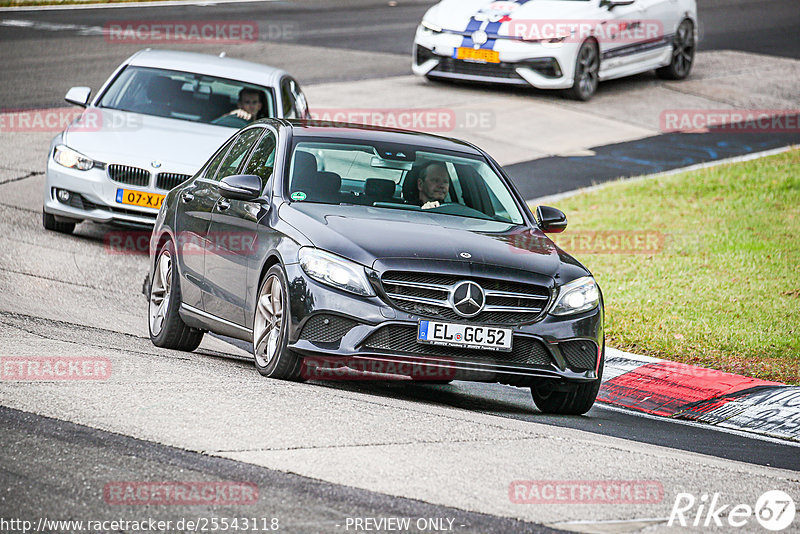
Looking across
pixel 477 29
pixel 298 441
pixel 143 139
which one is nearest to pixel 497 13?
pixel 477 29

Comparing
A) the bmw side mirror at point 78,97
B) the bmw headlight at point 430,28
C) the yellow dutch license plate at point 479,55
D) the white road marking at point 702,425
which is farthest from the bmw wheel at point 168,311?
the bmw headlight at point 430,28

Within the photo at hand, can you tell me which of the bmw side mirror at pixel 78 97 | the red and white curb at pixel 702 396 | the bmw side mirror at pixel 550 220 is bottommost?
the red and white curb at pixel 702 396

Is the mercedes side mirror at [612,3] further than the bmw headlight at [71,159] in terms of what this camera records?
Yes

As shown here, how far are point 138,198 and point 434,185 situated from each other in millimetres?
4809

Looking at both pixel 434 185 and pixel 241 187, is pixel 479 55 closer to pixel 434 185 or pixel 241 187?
pixel 434 185

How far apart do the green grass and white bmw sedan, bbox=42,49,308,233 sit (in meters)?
3.69

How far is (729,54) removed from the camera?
91.5 feet

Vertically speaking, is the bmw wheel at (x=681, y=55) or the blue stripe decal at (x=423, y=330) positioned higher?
the blue stripe decal at (x=423, y=330)

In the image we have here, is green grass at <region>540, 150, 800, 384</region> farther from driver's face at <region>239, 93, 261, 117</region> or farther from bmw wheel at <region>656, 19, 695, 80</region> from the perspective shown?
bmw wheel at <region>656, 19, 695, 80</region>

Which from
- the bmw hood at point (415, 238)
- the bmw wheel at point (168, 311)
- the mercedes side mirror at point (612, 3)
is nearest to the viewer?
the bmw hood at point (415, 238)

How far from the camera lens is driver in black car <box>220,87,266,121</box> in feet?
46.8

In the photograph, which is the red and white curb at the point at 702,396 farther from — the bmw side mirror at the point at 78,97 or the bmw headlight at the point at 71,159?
the bmw side mirror at the point at 78,97

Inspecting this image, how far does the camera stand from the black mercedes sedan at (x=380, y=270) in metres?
7.54

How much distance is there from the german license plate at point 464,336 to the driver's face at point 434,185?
1401mm
